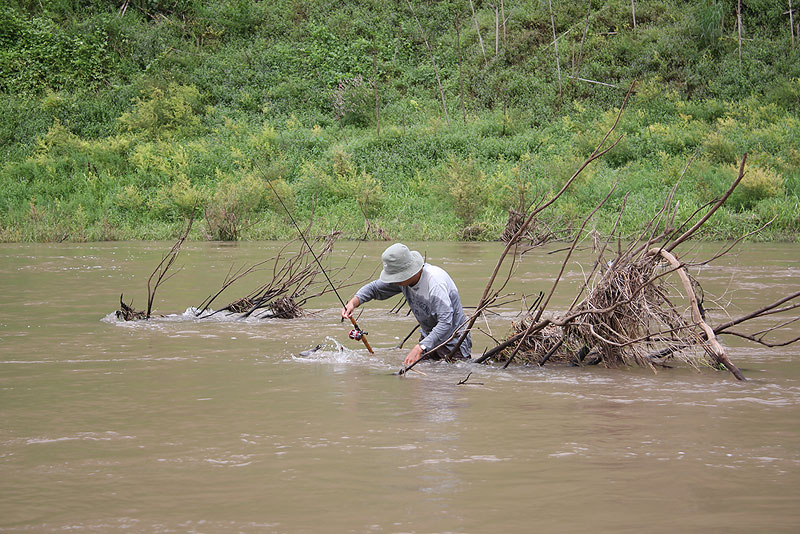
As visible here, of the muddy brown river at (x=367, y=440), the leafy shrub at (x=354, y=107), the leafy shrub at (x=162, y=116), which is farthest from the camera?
the leafy shrub at (x=354, y=107)

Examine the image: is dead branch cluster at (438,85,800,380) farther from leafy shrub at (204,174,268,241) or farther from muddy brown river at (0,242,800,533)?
leafy shrub at (204,174,268,241)

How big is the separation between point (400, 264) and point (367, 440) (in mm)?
1979

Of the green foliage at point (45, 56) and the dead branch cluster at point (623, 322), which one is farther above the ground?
the green foliage at point (45, 56)

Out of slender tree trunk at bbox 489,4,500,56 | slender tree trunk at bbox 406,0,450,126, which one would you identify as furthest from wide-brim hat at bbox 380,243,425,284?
slender tree trunk at bbox 489,4,500,56

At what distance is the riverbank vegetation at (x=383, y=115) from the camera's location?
22.7 meters

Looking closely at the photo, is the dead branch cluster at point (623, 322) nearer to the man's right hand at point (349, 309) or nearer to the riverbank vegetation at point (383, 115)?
the man's right hand at point (349, 309)

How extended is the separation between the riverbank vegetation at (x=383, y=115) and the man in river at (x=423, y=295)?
1233cm

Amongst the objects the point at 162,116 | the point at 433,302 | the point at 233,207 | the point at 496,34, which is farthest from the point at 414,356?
the point at 496,34

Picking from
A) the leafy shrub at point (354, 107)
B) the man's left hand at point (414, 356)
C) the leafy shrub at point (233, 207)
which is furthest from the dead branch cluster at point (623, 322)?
the leafy shrub at point (354, 107)

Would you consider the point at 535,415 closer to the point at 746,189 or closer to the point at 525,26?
the point at 746,189

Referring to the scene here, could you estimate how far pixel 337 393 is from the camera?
18.9 ft

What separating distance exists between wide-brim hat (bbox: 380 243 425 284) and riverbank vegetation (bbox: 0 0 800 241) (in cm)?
1269

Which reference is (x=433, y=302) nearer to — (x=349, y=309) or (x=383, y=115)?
(x=349, y=309)

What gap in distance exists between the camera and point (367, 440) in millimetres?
4547
